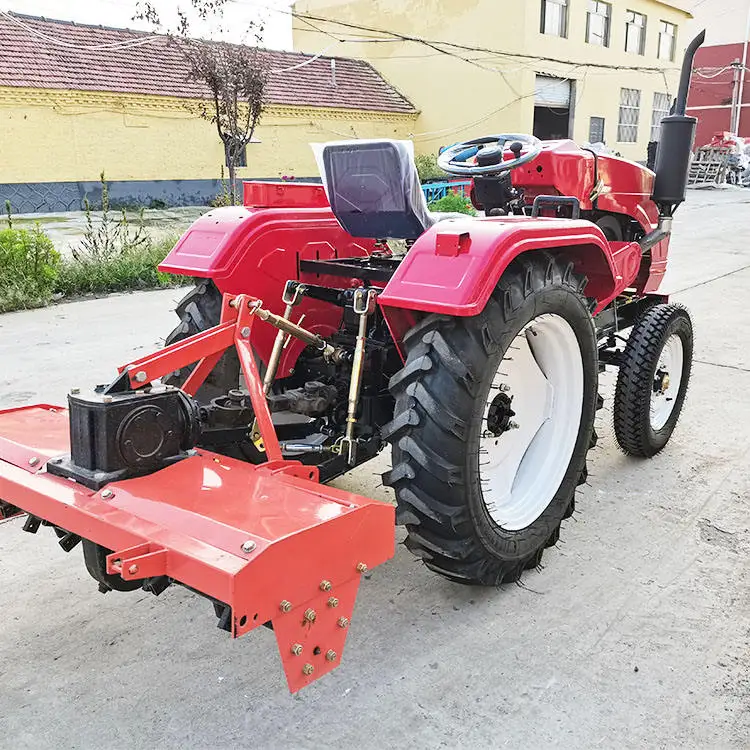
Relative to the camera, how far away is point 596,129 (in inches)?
971

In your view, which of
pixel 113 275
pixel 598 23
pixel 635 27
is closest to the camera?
pixel 113 275

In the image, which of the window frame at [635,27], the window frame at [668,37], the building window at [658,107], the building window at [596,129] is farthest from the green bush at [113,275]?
the window frame at [668,37]

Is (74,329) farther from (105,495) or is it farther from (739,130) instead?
(739,130)

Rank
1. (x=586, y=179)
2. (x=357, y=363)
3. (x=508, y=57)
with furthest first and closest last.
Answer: (x=508, y=57) < (x=586, y=179) < (x=357, y=363)

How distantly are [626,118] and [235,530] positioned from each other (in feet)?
89.7

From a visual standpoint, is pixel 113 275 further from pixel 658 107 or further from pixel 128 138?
pixel 658 107

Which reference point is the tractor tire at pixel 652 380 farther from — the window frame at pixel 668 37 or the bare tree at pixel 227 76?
the window frame at pixel 668 37

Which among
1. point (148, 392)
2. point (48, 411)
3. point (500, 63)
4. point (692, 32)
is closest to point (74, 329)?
point (48, 411)

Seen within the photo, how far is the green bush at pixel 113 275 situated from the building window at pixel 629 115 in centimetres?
2146

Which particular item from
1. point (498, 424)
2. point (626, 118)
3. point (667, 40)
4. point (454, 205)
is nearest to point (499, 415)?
point (498, 424)

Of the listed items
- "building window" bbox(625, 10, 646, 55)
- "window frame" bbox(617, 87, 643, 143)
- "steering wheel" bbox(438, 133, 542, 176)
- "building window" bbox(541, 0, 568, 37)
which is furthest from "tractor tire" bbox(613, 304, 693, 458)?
"building window" bbox(625, 10, 646, 55)

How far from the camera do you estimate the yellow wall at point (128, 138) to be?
1498cm

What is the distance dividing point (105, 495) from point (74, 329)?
4696 mm

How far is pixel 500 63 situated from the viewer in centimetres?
2123
